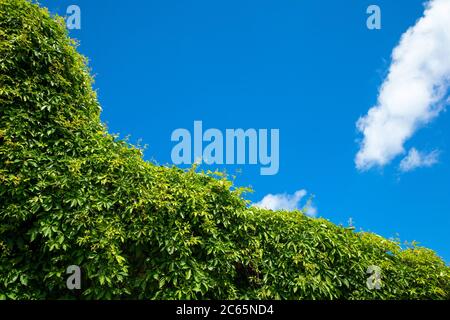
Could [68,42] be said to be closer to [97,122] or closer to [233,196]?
[97,122]

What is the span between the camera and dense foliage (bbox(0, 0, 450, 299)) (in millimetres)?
5312

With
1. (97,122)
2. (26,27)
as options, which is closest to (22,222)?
(97,122)

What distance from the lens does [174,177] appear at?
5988 mm

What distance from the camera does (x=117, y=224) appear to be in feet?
17.7

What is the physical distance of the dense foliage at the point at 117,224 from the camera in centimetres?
531

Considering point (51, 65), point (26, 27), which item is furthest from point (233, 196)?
point (26, 27)

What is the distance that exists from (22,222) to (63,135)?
1.25m

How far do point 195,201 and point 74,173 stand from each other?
159 centimetres
